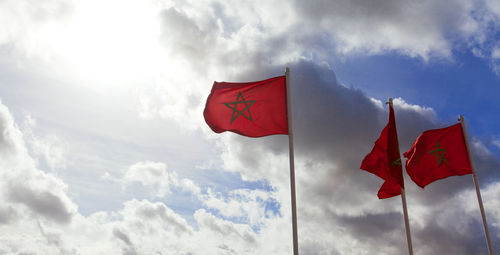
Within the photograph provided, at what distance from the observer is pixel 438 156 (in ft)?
109

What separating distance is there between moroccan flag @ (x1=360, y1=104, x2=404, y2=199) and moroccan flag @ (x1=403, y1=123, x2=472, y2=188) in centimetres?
343

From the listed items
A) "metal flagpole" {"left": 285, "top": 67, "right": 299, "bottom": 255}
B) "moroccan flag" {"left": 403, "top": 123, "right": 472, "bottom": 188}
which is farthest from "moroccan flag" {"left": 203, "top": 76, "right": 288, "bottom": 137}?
"moroccan flag" {"left": 403, "top": 123, "right": 472, "bottom": 188}

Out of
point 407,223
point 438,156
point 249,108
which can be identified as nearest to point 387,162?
point 438,156

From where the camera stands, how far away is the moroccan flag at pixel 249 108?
77.3 feet

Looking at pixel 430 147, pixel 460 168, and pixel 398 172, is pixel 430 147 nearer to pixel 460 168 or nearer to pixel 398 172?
pixel 460 168

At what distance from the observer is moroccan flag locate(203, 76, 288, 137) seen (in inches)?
927

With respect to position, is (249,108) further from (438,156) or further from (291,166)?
(438,156)

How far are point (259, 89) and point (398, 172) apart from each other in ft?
44.5

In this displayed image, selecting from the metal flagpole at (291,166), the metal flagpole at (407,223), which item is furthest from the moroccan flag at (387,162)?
the metal flagpole at (291,166)

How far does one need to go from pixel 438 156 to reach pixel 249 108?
64.2ft

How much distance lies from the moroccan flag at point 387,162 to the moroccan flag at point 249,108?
11641 millimetres

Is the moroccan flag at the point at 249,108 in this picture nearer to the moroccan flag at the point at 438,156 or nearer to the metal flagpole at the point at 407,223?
the metal flagpole at the point at 407,223

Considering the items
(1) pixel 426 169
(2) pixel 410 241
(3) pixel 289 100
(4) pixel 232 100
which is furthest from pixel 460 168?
(4) pixel 232 100

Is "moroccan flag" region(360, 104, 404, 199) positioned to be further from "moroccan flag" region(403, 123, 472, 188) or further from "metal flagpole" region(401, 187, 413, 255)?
"moroccan flag" region(403, 123, 472, 188)
